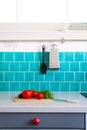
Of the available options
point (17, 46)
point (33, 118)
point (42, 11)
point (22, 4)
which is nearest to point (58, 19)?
point (42, 11)

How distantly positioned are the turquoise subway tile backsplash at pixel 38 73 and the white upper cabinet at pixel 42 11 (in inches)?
17.8

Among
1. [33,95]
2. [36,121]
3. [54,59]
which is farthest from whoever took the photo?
[54,59]

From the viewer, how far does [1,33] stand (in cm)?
214

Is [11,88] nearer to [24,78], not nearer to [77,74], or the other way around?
[24,78]

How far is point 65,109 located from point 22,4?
2.57 ft

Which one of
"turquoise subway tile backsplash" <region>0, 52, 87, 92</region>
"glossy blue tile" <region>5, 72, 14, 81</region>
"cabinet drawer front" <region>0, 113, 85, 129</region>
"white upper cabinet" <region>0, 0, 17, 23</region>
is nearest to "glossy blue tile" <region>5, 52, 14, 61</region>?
"turquoise subway tile backsplash" <region>0, 52, 87, 92</region>

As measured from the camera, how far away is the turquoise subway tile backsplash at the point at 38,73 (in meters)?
2.15

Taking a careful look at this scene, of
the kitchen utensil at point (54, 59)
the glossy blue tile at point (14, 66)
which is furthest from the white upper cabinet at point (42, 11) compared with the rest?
the glossy blue tile at point (14, 66)

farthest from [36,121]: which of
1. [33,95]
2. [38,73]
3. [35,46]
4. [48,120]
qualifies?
[35,46]

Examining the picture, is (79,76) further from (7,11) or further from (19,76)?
(7,11)

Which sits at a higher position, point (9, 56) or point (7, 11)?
point (7, 11)

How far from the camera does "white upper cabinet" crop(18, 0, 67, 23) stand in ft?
5.74

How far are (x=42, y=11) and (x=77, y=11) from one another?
0.24 meters

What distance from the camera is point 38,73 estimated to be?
2.15 m
